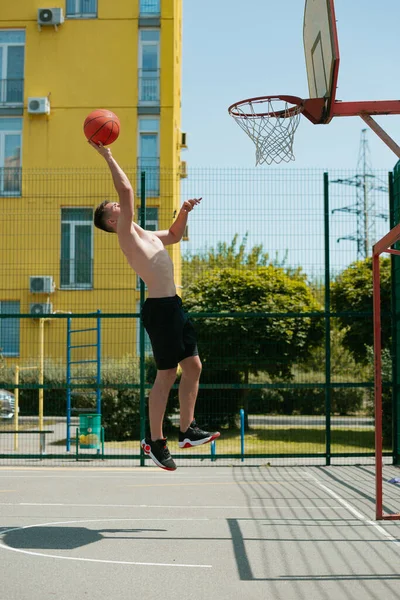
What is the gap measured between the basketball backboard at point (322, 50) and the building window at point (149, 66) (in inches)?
579

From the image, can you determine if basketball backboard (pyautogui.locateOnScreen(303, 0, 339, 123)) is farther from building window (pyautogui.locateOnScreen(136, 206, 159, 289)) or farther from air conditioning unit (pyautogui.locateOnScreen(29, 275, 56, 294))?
air conditioning unit (pyautogui.locateOnScreen(29, 275, 56, 294))

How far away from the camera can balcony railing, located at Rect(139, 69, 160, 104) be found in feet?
73.0

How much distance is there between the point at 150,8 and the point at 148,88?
2.31 metres

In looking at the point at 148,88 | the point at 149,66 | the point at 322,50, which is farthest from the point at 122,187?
the point at 149,66

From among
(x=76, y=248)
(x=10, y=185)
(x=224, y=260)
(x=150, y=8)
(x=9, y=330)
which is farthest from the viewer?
(x=150, y=8)

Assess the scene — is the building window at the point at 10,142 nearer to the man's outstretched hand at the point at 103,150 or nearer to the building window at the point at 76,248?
the building window at the point at 76,248

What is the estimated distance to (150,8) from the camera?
22703 millimetres

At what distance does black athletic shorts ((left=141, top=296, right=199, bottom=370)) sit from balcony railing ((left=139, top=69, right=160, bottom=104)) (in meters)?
16.6

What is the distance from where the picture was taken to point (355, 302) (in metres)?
17.0

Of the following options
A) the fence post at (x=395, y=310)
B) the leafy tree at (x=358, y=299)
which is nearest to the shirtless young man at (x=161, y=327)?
the fence post at (x=395, y=310)

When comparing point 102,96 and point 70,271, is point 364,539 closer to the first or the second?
point 70,271

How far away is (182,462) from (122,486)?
9.17 feet

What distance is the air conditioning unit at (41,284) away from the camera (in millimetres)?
12205

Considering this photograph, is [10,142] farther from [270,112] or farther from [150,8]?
[270,112]
